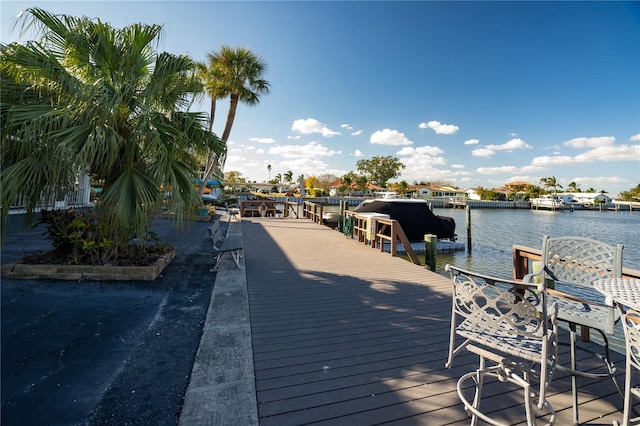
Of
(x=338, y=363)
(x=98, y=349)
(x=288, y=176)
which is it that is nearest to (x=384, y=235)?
(x=338, y=363)

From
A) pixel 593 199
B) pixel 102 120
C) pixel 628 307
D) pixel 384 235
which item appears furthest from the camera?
pixel 593 199

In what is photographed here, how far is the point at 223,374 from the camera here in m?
2.06

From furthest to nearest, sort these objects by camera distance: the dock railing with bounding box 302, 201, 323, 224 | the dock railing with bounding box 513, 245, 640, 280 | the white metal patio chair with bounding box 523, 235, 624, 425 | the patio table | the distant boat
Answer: the distant boat < the dock railing with bounding box 302, 201, 323, 224 < the dock railing with bounding box 513, 245, 640, 280 < the white metal patio chair with bounding box 523, 235, 624, 425 < the patio table

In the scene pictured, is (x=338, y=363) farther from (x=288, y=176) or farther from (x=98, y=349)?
(x=288, y=176)

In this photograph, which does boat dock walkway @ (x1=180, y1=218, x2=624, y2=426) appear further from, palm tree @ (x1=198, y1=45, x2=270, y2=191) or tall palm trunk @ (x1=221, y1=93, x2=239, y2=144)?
palm tree @ (x1=198, y1=45, x2=270, y2=191)

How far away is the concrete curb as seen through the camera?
64.9 inches

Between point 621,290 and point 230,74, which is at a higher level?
point 230,74

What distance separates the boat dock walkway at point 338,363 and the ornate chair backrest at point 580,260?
73cm

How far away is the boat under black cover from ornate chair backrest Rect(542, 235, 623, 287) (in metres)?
11.4

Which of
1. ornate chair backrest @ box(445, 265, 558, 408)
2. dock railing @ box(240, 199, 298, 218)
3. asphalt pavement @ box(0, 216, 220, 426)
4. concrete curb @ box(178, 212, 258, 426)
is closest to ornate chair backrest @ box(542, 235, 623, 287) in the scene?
ornate chair backrest @ box(445, 265, 558, 408)

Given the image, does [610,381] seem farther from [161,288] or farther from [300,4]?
[300,4]

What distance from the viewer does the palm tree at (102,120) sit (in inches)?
133

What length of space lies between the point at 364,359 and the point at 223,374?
3.74ft

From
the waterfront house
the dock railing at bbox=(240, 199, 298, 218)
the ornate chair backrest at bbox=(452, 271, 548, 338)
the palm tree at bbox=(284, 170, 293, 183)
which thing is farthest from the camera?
the palm tree at bbox=(284, 170, 293, 183)
